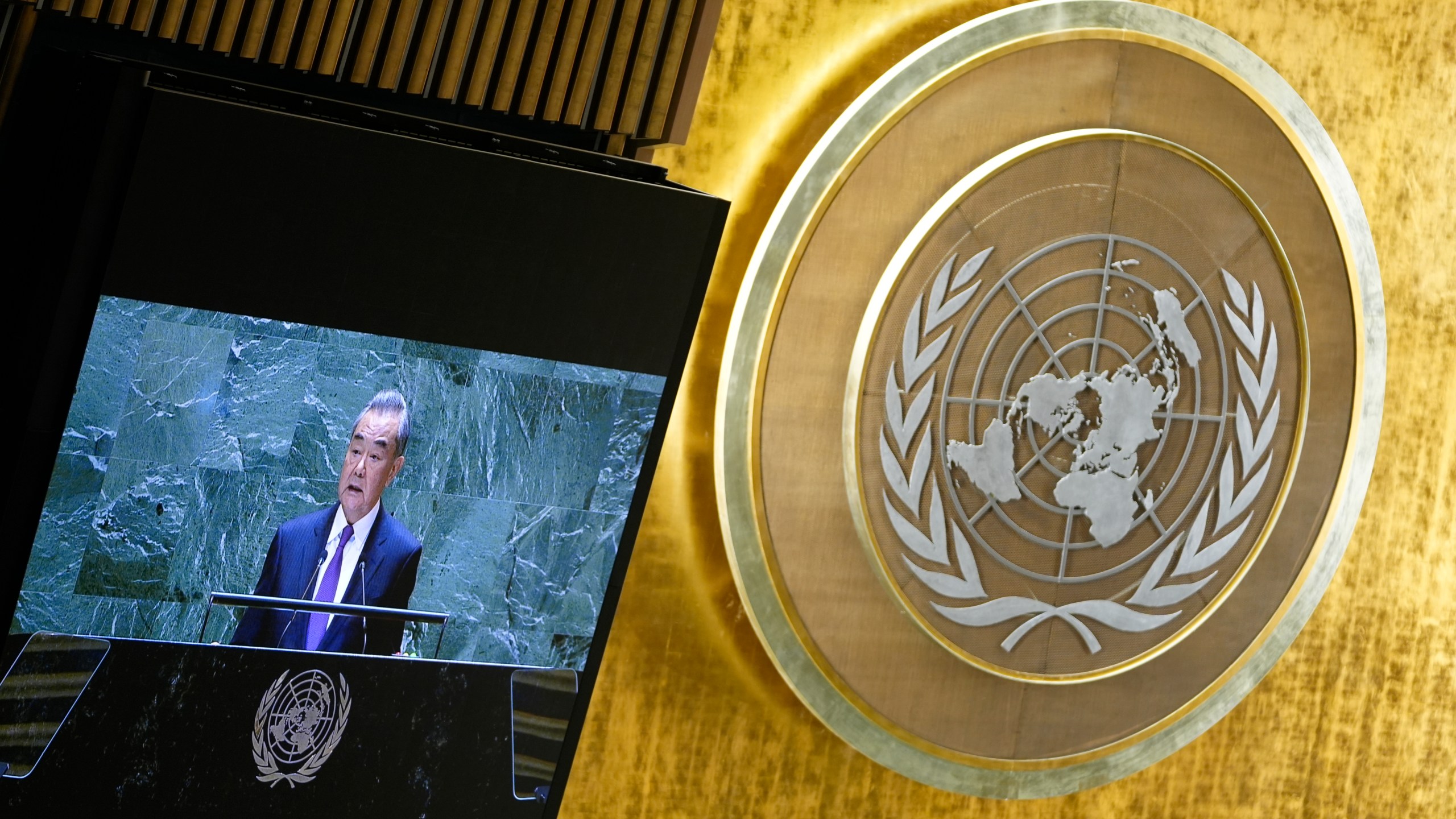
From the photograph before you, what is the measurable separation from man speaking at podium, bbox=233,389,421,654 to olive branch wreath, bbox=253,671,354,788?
9 cm

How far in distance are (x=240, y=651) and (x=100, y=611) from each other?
0.83ft

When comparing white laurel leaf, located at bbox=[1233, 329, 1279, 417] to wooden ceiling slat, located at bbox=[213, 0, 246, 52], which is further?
white laurel leaf, located at bbox=[1233, 329, 1279, 417]

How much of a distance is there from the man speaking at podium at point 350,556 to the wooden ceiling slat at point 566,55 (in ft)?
2.31

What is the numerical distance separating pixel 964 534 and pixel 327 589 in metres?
1.66

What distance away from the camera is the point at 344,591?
2367 millimetres

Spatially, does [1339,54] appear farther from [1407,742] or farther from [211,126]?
[211,126]

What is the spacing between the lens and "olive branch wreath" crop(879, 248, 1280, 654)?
3.19 m

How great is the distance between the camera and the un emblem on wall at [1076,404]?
320 centimetres

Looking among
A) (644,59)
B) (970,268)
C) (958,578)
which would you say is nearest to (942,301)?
(970,268)

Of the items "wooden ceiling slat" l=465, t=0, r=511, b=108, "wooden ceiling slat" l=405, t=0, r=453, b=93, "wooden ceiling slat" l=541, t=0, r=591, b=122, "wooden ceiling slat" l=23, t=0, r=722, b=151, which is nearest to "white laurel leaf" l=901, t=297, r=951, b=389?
"wooden ceiling slat" l=23, t=0, r=722, b=151

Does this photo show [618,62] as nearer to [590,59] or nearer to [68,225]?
[590,59]

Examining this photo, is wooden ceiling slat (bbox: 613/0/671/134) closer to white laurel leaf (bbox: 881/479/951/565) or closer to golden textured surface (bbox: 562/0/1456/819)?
golden textured surface (bbox: 562/0/1456/819)

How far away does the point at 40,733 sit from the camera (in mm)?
2223

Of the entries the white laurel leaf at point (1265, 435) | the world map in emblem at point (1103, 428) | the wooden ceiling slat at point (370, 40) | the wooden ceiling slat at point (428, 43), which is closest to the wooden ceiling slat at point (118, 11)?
the wooden ceiling slat at point (370, 40)
